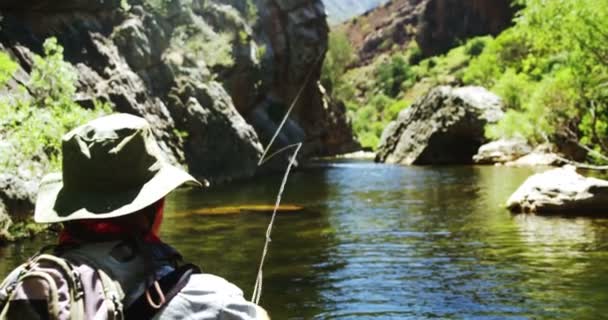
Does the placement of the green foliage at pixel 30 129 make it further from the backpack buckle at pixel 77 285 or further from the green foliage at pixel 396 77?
the green foliage at pixel 396 77

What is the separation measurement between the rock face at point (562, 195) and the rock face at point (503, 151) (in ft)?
109

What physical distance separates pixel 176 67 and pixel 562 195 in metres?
33.1

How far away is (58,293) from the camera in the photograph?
224cm

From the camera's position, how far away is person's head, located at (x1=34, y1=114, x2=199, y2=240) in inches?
98.9

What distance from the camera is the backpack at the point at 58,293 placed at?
2.23m

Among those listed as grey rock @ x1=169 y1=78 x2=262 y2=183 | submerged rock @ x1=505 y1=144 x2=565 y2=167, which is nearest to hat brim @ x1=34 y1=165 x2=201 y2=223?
grey rock @ x1=169 y1=78 x2=262 y2=183

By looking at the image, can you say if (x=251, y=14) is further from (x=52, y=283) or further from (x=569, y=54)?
(x=52, y=283)

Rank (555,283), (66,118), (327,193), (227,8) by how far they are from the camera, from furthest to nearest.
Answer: (227,8) → (327,193) → (66,118) → (555,283)

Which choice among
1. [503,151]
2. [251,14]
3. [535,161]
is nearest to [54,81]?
[535,161]

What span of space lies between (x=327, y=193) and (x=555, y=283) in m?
21.0

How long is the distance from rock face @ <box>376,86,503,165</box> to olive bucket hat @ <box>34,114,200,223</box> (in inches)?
2319

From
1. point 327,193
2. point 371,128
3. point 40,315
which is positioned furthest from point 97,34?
point 371,128

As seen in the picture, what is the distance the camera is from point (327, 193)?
3291 centimetres

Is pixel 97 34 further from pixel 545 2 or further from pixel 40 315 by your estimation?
pixel 40 315
